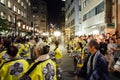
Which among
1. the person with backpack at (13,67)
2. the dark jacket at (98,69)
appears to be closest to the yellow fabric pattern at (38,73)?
the person with backpack at (13,67)

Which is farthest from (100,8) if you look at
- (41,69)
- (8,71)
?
(41,69)

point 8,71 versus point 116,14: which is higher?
point 116,14

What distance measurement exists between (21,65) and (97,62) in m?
1.57

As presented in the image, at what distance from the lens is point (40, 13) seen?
148 meters

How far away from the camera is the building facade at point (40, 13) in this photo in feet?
474

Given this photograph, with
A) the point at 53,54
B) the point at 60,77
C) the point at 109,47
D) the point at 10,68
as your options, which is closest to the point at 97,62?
the point at 10,68

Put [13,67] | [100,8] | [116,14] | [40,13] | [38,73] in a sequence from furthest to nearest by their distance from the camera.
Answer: [40,13]
[100,8]
[116,14]
[13,67]
[38,73]

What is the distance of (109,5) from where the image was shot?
119 ft

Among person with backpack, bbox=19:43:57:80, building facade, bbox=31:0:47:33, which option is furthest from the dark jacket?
building facade, bbox=31:0:47:33

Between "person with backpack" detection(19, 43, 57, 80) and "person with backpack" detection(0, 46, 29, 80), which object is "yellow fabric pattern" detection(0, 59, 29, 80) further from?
"person with backpack" detection(19, 43, 57, 80)

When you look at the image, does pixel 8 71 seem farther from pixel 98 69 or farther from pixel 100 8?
pixel 100 8

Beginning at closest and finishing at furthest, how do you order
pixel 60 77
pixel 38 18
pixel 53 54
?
pixel 53 54, pixel 60 77, pixel 38 18

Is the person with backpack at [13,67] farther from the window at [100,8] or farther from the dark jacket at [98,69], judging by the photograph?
the window at [100,8]

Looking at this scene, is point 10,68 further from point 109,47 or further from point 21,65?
point 109,47
